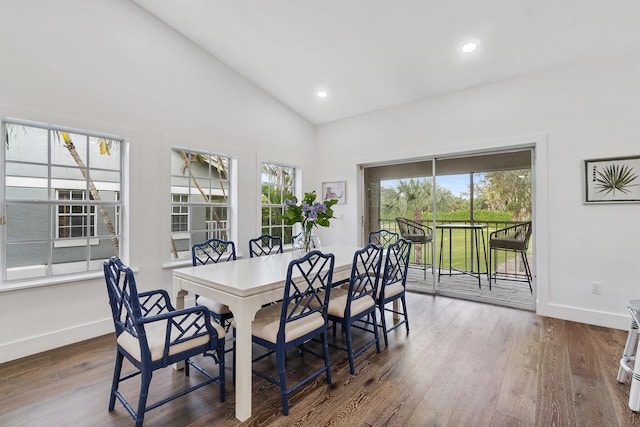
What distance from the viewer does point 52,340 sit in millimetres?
2721

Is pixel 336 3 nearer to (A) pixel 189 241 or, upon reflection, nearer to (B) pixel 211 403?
(A) pixel 189 241

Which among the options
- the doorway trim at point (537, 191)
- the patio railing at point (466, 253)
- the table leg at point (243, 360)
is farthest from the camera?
the patio railing at point (466, 253)

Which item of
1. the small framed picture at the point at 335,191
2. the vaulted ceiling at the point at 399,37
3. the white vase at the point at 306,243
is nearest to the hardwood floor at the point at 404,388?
the white vase at the point at 306,243

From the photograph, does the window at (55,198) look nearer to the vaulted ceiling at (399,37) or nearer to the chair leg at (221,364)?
the vaulted ceiling at (399,37)

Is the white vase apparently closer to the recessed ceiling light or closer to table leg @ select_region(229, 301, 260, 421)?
table leg @ select_region(229, 301, 260, 421)

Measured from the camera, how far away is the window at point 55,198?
8.92 ft

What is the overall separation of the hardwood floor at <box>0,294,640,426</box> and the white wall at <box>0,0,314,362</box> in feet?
1.20

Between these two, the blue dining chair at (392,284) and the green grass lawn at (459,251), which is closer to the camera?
the blue dining chair at (392,284)

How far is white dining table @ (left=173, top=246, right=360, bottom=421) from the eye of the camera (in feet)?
5.86

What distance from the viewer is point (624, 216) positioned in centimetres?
310

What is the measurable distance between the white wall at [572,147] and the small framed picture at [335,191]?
5.81ft

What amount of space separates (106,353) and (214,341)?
155 centimetres

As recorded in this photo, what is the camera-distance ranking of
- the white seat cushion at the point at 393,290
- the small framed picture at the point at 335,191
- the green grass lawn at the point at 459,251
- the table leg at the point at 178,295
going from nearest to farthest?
1. the table leg at the point at 178,295
2. the white seat cushion at the point at 393,290
3. the green grass lawn at the point at 459,251
4. the small framed picture at the point at 335,191

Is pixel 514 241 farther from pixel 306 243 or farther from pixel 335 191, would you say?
pixel 306 243
